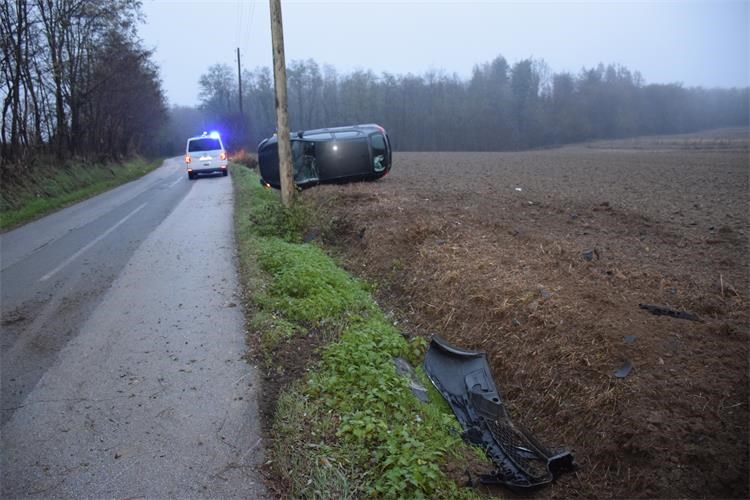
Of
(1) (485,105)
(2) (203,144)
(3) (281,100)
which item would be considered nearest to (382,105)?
(1) (485,105)

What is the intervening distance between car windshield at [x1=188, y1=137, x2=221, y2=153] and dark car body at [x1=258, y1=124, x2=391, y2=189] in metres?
12.5

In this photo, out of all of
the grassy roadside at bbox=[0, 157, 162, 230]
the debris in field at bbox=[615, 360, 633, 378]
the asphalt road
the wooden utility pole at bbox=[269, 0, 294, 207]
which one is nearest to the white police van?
the grassy roadside at bbox=[0, 157, 162, 230]

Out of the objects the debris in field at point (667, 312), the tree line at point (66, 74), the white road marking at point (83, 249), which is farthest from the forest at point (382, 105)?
the debris in field at point (667, 312)

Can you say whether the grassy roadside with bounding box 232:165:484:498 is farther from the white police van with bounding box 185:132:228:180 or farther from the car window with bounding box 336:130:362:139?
the white police van with bounding box 185:132:228:180

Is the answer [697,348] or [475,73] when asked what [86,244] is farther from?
[475,73]

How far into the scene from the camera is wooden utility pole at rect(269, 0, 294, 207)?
11.2 meters

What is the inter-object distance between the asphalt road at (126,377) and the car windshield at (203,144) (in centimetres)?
1820

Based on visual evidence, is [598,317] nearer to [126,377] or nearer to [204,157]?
[126,377]

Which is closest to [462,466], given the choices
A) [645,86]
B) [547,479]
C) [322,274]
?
[547,479]

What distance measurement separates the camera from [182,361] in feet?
16.5

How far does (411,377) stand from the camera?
4766 millimetres

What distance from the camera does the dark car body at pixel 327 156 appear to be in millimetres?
15484

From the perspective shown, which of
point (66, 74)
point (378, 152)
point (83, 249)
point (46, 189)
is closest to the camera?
point (83, 249)

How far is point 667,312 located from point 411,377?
2362 millimetres
